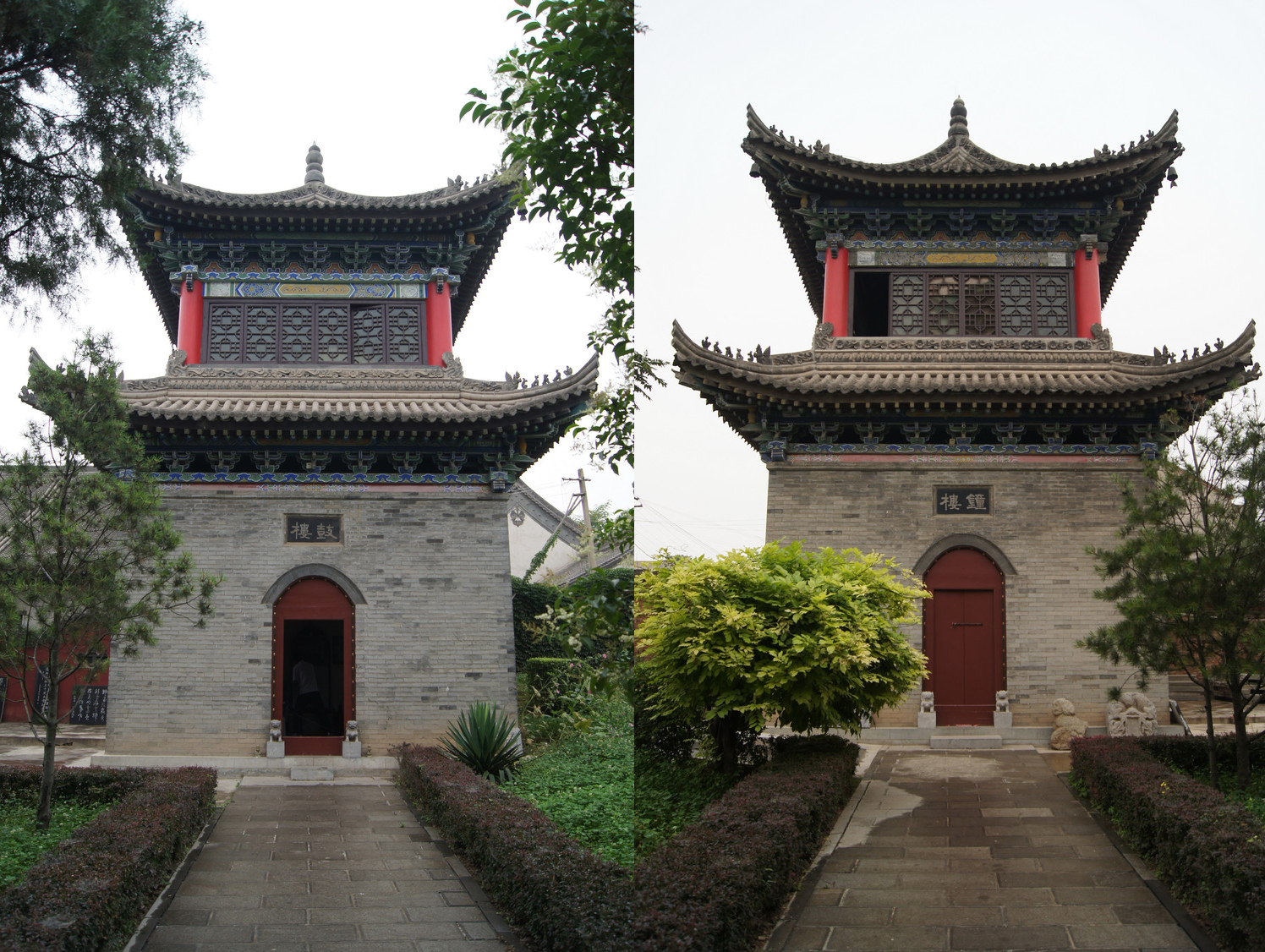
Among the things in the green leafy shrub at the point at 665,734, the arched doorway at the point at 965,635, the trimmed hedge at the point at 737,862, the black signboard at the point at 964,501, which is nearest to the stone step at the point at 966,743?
the arched doorway at the point at 965,635

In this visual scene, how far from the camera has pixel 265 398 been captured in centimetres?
1187

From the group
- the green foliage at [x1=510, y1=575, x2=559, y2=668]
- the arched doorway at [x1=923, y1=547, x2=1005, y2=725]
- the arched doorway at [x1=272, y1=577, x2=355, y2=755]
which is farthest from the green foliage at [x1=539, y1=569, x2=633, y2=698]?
the green foliage at [x1=510, y1=575, x2=559, y2=668]

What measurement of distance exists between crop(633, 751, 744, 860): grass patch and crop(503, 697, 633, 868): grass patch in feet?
0.41

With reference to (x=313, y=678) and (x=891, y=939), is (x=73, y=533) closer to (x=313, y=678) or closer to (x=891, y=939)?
(x=313, y=678)

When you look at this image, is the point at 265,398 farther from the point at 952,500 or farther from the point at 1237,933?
the point at 1237,933

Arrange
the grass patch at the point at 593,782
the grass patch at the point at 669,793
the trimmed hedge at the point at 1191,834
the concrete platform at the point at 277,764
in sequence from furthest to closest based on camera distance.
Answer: the concrete platform at the point at 277,764
the grass patch at the point at 669,793
the grass patch at the point at 593,782
the trimmed hedge at the point at 1191,834

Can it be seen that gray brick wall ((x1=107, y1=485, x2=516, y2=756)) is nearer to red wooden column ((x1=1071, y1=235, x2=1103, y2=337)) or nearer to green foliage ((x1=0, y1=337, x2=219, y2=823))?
green foliage ((x1=0, y1=337, x2=219, y2=823))

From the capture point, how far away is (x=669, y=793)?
8.90 m

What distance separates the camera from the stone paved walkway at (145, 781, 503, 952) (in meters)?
5.94

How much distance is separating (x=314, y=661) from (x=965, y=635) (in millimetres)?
6866

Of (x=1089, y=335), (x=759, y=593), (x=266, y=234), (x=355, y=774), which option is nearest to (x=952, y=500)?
(x=1089, y=335)

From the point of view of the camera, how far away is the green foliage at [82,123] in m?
5.50

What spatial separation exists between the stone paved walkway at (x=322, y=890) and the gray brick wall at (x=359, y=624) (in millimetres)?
1951

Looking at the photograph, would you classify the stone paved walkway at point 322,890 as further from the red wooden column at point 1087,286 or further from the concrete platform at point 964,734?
the red wooden column at point 1087,286
